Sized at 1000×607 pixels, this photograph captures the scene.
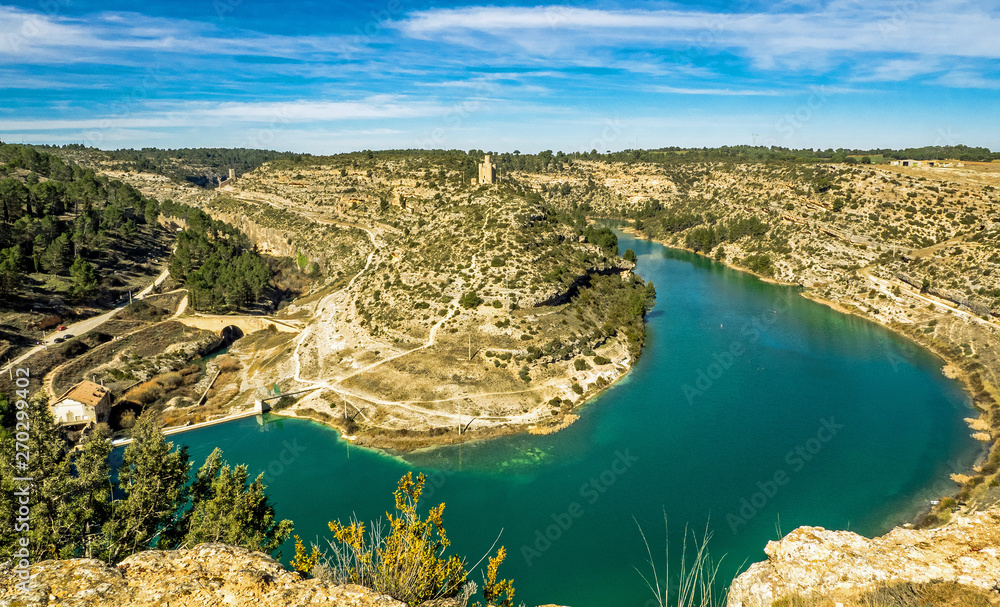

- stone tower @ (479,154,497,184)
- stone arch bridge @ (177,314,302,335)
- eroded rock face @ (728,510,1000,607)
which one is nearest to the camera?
eroded rock face @ (728,510,1000,607)

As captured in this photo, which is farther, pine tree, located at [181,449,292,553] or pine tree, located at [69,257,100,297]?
pine tree, located at [69,257,100,297]

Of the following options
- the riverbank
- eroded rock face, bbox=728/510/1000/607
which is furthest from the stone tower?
eroded rock face, bbox=728/510/1000/607

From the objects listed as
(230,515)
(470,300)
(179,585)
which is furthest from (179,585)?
(470,300)

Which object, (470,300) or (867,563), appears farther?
(470,300)

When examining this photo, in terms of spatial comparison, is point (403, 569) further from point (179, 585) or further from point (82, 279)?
point (82, 279)

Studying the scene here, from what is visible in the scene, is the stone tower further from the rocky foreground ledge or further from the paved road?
the rocky foreground ledge

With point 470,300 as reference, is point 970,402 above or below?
below

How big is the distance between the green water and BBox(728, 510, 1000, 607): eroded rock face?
2102 centimetres

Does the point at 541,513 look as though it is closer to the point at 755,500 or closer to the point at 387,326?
the point at 755,500

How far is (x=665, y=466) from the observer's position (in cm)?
4319

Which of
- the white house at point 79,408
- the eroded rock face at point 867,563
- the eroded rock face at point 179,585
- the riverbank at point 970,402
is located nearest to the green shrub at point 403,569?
the eroded rock face at point 179,585

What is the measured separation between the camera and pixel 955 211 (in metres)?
94.6

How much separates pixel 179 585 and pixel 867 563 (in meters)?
14.6

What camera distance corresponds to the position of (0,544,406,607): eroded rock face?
853 centimetres
